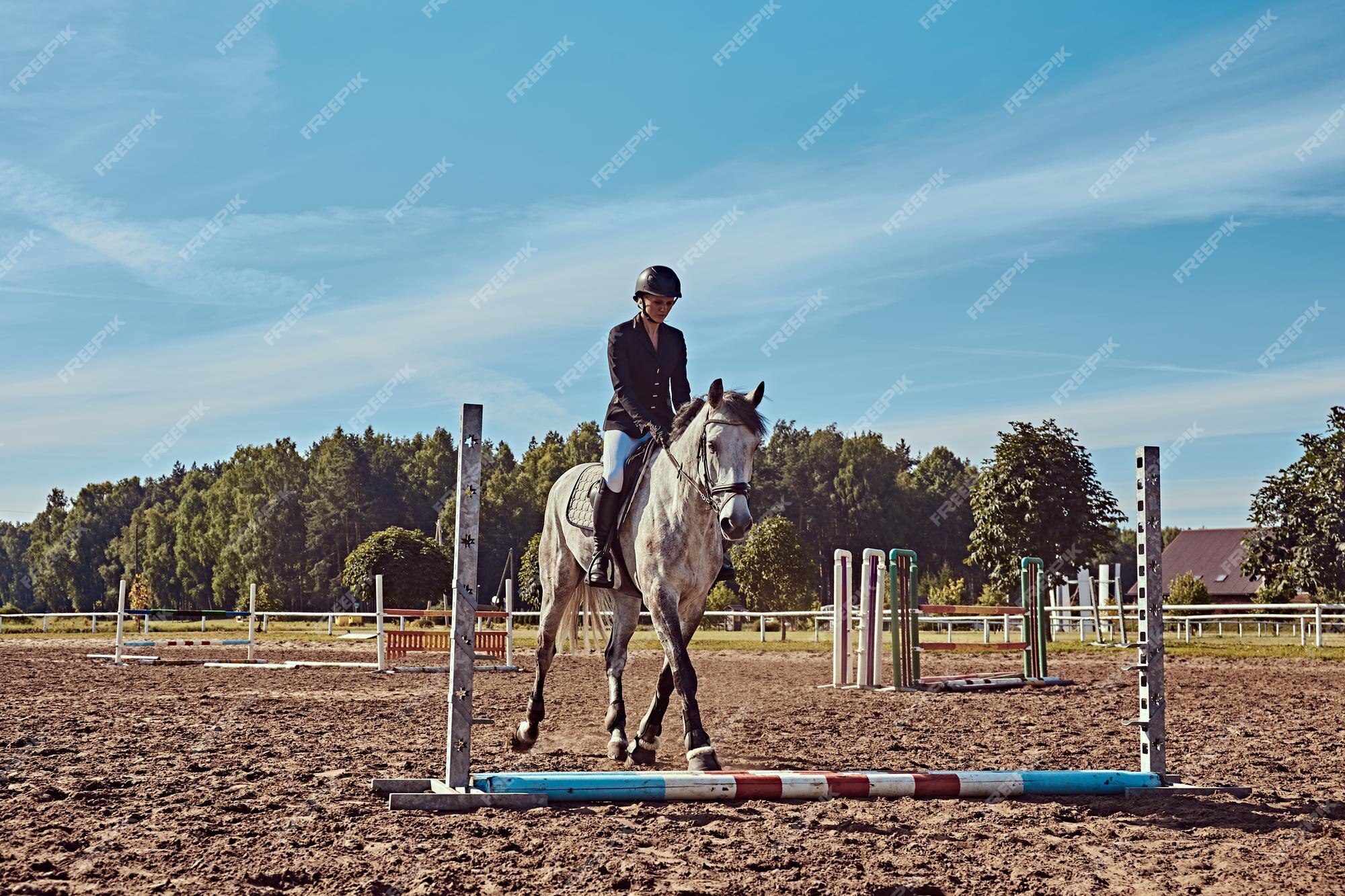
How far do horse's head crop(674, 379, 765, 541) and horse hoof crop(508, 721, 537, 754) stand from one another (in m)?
2.44

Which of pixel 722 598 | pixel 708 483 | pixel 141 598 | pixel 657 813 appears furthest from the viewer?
pixel 141 598

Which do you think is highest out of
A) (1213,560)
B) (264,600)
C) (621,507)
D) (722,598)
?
(621,507)

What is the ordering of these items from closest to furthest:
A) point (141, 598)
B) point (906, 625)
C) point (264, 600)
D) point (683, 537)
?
point (683, 537), point (906, 625), point (264, 600), point (141, 598)

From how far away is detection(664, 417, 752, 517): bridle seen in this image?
21.6 feet

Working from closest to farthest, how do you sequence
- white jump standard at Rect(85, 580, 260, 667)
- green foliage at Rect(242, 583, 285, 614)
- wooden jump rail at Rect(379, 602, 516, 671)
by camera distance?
wooden jump rail at Rect(379, 602, 516, 671)
white jump standard at Rect(85, 580, 260, 667)
green foliage at Rect(242, 583, 285, 614)

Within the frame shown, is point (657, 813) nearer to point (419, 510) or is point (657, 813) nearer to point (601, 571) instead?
point (601, 571)

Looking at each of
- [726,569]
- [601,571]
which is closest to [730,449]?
[726,569]

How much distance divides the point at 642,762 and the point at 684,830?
2.35 metres

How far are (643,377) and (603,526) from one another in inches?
44.0

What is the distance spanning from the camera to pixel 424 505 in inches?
3637

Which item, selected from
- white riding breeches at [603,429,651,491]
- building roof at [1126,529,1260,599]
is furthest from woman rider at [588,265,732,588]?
building roof at [1126,529,1260,599]

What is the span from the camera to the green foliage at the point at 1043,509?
41.2 metres

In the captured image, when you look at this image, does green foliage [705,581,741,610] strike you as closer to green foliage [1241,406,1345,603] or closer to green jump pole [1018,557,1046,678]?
green foliage [1241,406,1345,603]

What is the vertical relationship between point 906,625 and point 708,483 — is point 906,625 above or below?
below
